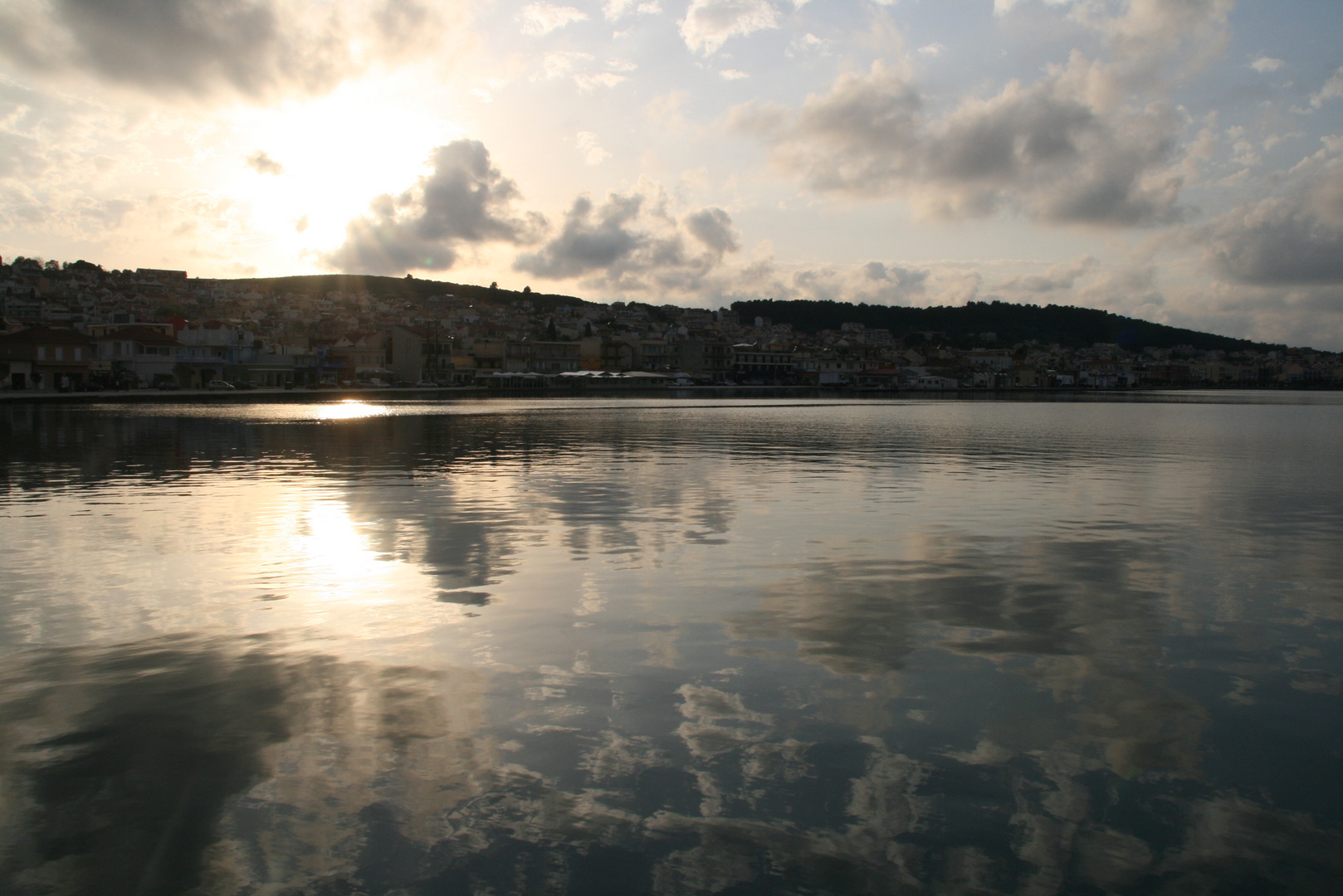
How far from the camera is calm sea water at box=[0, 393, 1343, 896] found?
15.6ft

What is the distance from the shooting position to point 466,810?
515 centimetres

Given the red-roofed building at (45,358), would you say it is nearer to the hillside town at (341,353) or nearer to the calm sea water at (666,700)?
the hillside town at (341,353)

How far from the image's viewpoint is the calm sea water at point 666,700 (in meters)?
4.77

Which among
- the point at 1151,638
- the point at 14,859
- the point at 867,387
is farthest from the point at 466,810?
the point at 867,387

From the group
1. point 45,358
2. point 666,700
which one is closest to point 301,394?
point 45,358

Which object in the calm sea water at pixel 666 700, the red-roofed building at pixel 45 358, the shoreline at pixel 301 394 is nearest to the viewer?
the calm sea water at pixel 666 700

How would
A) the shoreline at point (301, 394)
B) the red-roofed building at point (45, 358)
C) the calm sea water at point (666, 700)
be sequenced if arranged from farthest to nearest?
1. the red-roofed building at point (45, 358)
2. the shoreline at point (301, 394)
3. the calm sea water at point (666, 700)

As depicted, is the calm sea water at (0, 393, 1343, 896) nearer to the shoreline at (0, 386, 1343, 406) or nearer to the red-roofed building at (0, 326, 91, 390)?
the shoreline at (0, 386, 1343, 406)

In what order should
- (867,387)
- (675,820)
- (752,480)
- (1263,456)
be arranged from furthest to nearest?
(867,387) → (1263,456) → (752,480) → (675,820)

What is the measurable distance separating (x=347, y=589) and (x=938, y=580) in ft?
22.5

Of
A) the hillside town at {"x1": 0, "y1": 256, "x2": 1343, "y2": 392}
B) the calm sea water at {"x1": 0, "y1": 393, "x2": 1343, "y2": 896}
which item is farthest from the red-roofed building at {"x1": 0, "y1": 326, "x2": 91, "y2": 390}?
the calm sea water at {"x1": 0, "y1": 393, "x2": 1343, "y2": 896}

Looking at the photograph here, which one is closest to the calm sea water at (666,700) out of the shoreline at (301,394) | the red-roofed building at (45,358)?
the shoreline at (301,394)

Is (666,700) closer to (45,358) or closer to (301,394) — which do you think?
(45,358)

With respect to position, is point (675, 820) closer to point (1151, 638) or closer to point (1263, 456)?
point (1151, 638)
